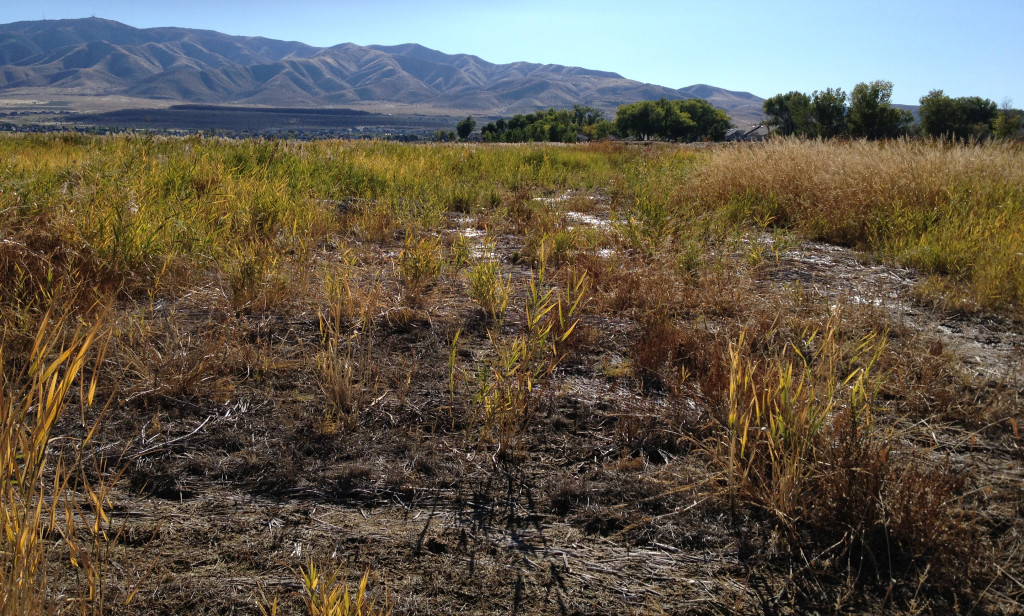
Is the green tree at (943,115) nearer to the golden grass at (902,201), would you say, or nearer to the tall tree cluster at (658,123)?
the tall tree cluster at (658,123)

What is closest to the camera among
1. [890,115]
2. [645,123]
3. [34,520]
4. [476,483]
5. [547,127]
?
[34,520]

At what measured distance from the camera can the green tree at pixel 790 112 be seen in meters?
59.1

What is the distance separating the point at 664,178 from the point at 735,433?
4.89 m

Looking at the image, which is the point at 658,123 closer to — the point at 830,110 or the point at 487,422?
the point at 830,110

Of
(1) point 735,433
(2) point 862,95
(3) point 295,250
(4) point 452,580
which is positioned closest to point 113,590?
(4) point 452,580

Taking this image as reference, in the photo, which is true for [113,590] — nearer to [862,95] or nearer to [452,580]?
[452,580]

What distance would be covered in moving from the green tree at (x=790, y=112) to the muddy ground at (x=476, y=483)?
144 feet

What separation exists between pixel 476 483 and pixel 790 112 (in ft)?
264

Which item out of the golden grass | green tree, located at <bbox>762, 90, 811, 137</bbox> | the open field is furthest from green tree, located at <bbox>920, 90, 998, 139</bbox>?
the open field

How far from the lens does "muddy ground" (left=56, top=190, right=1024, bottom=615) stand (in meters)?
1.37

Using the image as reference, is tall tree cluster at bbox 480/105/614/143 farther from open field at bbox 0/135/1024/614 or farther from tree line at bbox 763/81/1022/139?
open field at bbox 0/135/1024/614

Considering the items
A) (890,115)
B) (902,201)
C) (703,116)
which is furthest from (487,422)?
(703,116)

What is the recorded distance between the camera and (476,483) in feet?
5.85

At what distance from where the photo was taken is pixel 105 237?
9.88 feet
